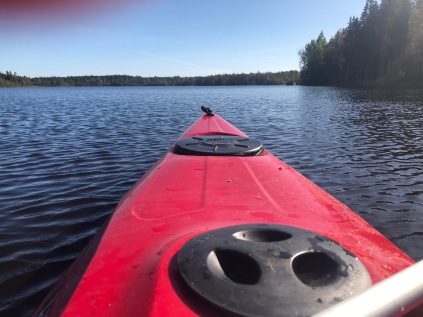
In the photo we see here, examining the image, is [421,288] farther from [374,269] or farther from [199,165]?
[199,165]

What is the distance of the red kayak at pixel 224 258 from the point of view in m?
1.29

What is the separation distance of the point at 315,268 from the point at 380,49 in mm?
62829

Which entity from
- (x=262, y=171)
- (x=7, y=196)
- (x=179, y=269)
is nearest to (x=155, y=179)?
(x=262, y=171)

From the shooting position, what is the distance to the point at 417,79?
46094 millimetres

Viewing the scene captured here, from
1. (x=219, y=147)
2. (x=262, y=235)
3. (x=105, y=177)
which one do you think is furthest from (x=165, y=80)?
(x=262, y=235)

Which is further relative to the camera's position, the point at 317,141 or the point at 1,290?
the point at 317,141

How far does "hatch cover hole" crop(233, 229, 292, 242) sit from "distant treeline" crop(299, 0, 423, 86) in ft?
170

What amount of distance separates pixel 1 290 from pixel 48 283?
40 centimetres

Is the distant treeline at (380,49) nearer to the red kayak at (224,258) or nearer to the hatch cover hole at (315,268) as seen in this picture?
the red kayak at (224,258)

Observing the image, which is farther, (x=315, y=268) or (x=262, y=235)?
(x=262, y=235)

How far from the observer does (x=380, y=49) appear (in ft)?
179

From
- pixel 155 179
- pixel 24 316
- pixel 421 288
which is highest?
pixel 421 288

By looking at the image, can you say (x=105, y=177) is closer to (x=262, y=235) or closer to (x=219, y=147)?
(x=219, y=147)

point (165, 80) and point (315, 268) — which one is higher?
point (165, 80)
